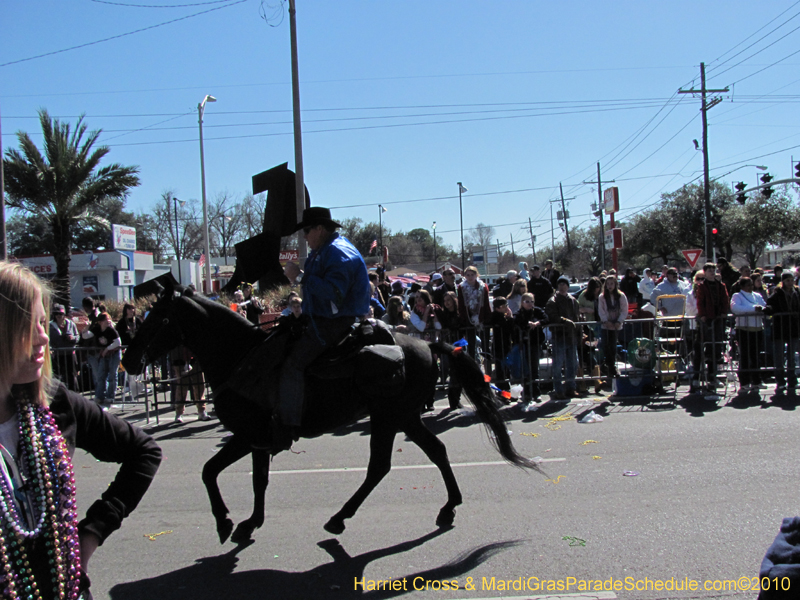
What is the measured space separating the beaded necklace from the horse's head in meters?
3.02

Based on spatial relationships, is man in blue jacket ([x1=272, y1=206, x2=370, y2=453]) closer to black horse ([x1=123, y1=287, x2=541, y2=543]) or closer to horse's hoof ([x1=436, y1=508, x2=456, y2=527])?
black horse ([x1=123, y1=287, x2=541, y2=543])

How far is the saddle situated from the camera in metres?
4.48

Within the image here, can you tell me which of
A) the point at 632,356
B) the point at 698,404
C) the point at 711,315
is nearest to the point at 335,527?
the point at 698,404

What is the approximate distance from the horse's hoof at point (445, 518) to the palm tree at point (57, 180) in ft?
57.8

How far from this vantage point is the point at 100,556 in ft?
14.4

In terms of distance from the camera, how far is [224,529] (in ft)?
14.4

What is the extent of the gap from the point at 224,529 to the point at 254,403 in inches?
35.5

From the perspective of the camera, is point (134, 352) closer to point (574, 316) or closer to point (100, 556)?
point (100, 556)

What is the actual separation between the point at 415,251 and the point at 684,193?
4954 centimetres

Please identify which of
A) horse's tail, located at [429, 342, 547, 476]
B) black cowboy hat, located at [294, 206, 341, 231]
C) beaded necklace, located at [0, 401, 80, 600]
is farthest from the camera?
horse's tail, located at [429, 342, 547, 476]

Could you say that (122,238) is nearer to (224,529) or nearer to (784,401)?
(784,401)

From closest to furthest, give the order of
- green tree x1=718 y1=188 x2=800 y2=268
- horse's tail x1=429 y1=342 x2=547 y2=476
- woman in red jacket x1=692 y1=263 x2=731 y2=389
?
1. horse's tail x1=429 y1=342 x2=547 y2=476
2. woman in red jacket x1=692 y1=263 x2=731 y2=389
3. green tree x1=718 y1=188 x2=800 y2=268

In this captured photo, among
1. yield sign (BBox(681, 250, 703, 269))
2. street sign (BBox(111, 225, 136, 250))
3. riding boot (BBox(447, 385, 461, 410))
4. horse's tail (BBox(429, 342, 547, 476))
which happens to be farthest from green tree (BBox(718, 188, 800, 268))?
horse's tail (BBox(429, 342, 547, 476))

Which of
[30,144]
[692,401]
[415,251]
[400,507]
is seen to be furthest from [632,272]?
[415,251]
